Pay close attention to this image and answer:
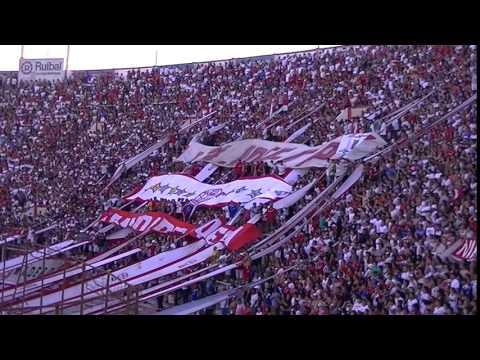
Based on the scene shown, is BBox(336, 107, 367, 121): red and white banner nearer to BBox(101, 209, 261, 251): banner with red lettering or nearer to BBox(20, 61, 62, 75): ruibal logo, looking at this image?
BBox(101, 209, 261, 251): banner with red lettering

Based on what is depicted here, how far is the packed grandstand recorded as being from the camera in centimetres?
978

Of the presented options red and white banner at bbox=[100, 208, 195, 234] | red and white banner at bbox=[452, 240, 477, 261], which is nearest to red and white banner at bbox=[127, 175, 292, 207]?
red and white banner at bbox=[100, 208, 195, 234]

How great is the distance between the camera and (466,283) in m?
8.59

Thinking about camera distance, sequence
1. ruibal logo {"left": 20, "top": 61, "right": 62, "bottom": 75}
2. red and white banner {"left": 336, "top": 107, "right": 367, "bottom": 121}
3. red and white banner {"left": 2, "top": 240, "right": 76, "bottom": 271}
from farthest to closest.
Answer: ruibal logo {"left": 20, "top": 61, "right": 62, "bottom": 75} < red and white banner {"left": 2, "top": 240, "right": 76, "bottom": 271} < red and white banner {"left": 336, "top": 107, "right": 367, "bottom": 121}

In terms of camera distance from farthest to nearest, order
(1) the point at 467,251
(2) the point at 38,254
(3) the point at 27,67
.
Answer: (3) the point at 27,67 < (2) the point at 38,254 < (1) the point at 467,251

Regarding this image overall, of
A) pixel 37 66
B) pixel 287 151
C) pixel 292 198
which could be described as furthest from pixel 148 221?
pixel 37 66

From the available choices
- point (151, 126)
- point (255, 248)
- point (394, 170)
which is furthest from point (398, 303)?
point (151, 126)

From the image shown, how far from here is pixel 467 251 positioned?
29.3 ft

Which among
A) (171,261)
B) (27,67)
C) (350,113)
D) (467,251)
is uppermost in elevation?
(27,67)

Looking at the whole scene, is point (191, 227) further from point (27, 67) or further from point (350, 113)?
point (27, 67)

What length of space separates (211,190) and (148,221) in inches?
54.8

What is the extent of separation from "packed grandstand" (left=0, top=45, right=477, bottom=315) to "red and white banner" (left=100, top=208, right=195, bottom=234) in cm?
6

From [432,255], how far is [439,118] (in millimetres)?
2981

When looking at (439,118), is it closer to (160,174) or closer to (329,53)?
(329,53)
